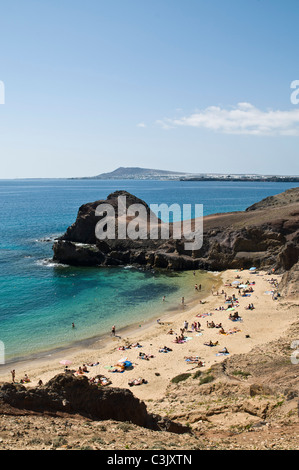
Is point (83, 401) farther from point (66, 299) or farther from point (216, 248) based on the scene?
point (216, 248)

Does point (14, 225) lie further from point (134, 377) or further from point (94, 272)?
point (134, 377)

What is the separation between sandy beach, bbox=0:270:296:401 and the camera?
25.2 m

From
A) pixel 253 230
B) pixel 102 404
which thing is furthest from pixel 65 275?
pixel 102 404

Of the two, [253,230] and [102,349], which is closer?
[102,349]

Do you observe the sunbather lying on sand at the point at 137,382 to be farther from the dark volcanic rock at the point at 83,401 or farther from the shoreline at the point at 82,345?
the dark volcanic rock at the point at 83,401

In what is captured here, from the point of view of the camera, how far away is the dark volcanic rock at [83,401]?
12.8 metres

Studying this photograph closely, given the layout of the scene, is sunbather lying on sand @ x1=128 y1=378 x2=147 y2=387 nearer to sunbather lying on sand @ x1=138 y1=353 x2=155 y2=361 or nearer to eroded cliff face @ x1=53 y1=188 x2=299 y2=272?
sunbather lying on sand @ x1=138 y1=353 x2=155 y2=361

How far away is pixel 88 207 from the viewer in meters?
70.5

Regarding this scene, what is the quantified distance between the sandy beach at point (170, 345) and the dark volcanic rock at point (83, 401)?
689 centimetres

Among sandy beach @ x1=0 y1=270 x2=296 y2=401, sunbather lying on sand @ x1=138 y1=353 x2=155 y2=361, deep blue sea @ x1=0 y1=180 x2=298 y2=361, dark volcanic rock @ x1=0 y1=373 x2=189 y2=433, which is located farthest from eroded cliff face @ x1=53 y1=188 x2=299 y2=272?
dark volcanic rock @ x1=0 y1=373 x2=189 y2=433

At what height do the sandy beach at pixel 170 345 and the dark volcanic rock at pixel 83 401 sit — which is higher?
the dark volcanic rock at pixel 83 401

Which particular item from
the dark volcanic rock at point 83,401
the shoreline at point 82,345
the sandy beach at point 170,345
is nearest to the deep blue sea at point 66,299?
the shoreline at point 82,345
